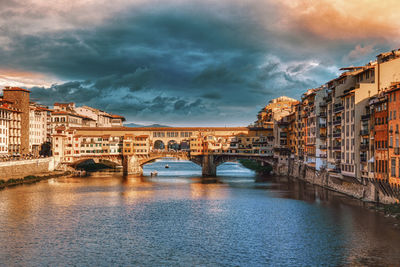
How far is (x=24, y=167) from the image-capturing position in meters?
93.4

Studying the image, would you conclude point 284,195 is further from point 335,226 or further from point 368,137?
point 335,226

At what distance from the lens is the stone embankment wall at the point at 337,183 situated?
56375 mm

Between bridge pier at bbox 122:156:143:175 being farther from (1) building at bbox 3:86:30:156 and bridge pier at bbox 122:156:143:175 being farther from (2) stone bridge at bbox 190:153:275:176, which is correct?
(1) building at bbox 3:86:30:156

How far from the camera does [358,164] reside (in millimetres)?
58562

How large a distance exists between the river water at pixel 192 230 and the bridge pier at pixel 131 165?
45.4m

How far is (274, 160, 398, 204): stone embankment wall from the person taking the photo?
185 feet

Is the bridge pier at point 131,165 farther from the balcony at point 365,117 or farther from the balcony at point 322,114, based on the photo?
the balcony at point 365,117

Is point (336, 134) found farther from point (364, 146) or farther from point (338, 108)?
point (364, 146)

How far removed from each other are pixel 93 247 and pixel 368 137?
37.0 m

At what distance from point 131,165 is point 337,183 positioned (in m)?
62.9

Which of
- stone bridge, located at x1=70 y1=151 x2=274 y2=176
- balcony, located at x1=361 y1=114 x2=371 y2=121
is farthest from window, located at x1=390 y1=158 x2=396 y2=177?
stone bridge, located at x1=70 y1=151 x2=274 y2=176

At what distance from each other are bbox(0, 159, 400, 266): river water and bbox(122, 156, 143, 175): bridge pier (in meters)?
45.4

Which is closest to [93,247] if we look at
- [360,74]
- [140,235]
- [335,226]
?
[140,235]


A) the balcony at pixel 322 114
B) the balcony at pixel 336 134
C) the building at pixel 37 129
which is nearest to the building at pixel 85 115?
the building at pixel 37 129
